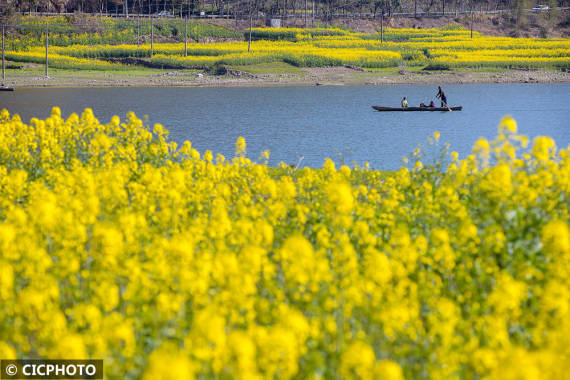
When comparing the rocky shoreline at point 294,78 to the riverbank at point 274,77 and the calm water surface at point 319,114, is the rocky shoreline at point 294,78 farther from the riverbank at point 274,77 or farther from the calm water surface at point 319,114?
the calm water surface at point 319,114

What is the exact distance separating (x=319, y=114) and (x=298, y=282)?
36851 mm

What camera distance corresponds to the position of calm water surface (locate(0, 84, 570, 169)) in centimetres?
2906

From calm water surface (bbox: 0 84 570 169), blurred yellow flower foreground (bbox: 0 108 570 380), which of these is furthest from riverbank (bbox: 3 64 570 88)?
blurred yellow flower foreground (bbox: 0 108 570 380)

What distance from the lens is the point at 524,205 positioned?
29.2 feet

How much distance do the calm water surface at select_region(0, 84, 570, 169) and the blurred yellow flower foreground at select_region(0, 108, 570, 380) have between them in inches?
390

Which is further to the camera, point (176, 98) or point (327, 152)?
point (176, 98)

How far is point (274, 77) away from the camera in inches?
2598

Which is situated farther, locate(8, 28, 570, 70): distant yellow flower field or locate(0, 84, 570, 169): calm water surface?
locate(8, 28, 570, 70): distant yellow flower field

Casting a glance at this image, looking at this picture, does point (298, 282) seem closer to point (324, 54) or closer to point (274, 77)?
point (274, 77)

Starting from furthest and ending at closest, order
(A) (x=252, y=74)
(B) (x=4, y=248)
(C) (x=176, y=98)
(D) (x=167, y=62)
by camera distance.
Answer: (D) (x=167, y=62)
(A) (x=252, y=74)
(C) (x=176, y=98)
(B) (x=4, y=248)

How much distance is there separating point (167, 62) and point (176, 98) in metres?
20.9

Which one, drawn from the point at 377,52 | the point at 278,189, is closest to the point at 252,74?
the point at 377,52

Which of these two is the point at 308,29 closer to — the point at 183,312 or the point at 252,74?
the point at 252,74

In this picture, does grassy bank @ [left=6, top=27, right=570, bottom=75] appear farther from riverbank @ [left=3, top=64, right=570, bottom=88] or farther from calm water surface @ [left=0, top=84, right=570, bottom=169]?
calm water surface @ [left=0, top=84, right=570, bottom=169]
